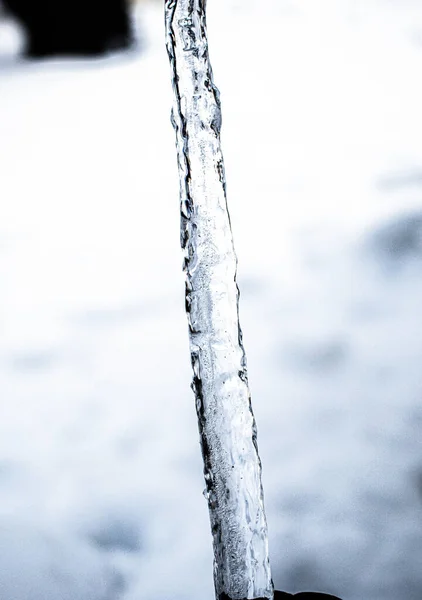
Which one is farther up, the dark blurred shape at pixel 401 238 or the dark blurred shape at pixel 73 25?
the dark blurred shape at pixel 73 25

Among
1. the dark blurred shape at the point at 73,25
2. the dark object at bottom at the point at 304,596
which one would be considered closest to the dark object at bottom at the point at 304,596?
the dark object at bottom at the point at 304,596

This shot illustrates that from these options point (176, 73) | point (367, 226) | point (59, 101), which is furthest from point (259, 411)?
point (59, 101)

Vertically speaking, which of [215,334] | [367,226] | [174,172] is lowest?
[215,334]

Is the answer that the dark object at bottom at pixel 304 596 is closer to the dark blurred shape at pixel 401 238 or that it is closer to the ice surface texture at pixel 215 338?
the ice surface texture at pixel 215 338

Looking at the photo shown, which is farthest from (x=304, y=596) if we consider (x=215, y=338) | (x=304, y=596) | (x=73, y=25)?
(x=73, y=25)

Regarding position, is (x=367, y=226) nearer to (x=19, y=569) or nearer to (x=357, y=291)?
(x=357, y=291)

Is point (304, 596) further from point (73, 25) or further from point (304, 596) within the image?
point (73, 25)
